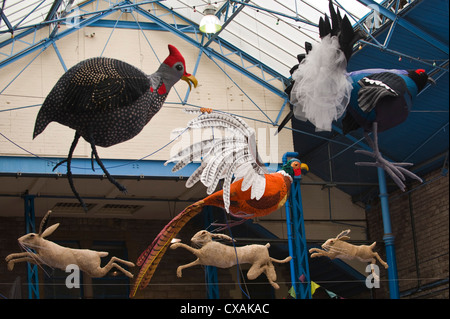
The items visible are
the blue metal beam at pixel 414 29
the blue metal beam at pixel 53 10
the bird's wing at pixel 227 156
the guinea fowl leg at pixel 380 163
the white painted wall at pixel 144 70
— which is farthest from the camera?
the white painted wall at pixel 144 70

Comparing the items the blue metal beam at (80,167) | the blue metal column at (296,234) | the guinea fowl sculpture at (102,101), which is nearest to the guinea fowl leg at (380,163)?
the guinea fowl sculpture at (102,101)

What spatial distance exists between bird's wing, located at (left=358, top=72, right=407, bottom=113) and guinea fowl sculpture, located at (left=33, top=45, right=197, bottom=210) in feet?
5.72

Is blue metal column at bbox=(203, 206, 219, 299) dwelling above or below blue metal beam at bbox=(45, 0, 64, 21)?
below

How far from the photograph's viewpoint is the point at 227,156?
7.60m

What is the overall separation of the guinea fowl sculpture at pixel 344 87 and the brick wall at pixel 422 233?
6.29 meters

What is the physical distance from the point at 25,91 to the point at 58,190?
171 centimetres

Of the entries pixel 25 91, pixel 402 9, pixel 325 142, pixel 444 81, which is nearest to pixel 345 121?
pixel 402 9

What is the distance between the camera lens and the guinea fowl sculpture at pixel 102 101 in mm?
6516

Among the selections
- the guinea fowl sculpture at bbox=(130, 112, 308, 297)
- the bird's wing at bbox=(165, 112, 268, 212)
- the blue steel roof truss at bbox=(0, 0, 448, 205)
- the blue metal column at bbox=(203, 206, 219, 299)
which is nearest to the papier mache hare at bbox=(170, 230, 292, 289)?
the blue metal column at bbox=(203, 206, 219, 299)

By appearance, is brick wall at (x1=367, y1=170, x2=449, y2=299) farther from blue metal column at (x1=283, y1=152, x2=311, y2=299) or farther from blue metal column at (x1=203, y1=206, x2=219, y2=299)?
blue metal column at (x1=203, y1=206, x2=219, y2=299)

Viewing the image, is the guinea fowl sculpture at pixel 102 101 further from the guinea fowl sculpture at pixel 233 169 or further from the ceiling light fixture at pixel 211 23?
the ceiling light fixture at pixel 211 23

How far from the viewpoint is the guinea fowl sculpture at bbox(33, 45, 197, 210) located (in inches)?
257
